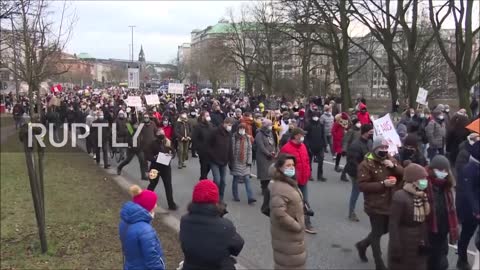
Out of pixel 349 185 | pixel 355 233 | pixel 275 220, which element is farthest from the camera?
pixel 349 185

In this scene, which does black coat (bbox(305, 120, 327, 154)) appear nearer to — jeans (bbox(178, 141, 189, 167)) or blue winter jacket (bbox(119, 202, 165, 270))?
jeans (bbox(178, 141, 189, 167))

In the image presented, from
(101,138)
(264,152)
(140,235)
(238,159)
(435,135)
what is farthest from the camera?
(101,138)

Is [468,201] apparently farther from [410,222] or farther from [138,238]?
[138,238]

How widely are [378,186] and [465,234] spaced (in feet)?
4.31

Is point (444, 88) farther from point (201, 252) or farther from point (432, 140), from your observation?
point (201, 252)

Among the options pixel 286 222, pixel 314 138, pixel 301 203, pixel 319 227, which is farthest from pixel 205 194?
pixel 314 138

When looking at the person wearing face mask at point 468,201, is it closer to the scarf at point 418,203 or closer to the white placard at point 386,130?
the scarf at point 418,203

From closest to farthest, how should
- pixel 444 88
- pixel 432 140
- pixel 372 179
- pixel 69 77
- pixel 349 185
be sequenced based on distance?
pixel 372 179, pixel 349 185, pixel 432 140, pixel 444 88, pixel 69 77

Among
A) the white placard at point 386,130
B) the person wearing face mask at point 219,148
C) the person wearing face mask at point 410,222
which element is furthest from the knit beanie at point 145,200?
the person wearing face mask at point 219,148

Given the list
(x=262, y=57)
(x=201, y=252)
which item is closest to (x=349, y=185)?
(x=201, y=252)

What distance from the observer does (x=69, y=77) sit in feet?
262

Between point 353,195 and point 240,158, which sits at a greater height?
point 240,158

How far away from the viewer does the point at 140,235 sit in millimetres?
4379

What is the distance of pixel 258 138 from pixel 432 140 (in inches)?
241
